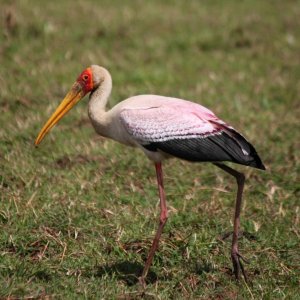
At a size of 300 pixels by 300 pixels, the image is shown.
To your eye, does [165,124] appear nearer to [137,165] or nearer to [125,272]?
[125,272]

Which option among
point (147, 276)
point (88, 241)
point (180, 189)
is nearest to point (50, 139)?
point (180, 189)

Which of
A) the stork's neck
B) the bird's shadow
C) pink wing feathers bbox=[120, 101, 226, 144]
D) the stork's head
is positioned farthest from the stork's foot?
the stork's head

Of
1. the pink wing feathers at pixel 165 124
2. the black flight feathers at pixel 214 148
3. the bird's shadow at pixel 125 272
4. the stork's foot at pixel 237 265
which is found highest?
the pink wing feathers at pixel 165 124

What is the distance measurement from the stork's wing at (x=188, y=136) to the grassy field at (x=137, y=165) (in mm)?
643

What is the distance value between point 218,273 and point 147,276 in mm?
436

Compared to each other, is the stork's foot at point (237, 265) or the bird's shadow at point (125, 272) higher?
the stork's foot at point (237, 265)

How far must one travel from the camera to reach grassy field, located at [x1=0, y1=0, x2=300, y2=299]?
4.68 m

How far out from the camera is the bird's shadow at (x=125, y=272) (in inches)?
181

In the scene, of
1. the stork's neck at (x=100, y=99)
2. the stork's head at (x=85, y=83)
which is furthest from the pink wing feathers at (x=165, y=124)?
the stork's head at (x=85, y=83)

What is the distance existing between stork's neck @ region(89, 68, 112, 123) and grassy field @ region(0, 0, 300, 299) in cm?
70

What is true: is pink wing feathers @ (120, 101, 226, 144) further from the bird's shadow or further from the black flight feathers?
the bird's shadow

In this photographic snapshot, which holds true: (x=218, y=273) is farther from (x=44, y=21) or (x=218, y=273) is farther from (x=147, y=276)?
(x=44, y=21)

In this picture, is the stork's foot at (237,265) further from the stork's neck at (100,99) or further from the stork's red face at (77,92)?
the stork's red face at (77,92)

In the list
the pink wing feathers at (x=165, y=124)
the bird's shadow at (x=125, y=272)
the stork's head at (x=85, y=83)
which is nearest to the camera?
the bird's shadow at (x=125, y=272)
